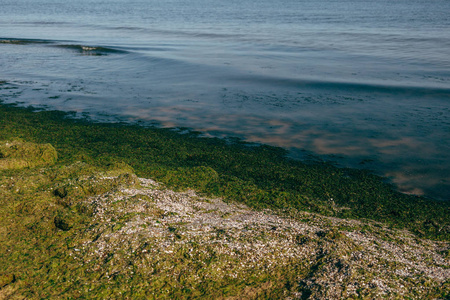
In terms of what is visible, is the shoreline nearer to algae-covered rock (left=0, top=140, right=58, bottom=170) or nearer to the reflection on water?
algae-covered rock (left=0, top=140, right=58, bottom=170)

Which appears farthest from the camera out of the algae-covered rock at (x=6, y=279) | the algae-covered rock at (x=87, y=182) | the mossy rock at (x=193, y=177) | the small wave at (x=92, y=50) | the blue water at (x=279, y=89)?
the small wave at (x=92, y=50)

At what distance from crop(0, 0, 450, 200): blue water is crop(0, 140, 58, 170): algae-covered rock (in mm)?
4131

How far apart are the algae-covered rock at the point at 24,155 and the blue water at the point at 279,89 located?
13.6ft

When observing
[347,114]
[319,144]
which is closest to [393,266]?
[319,144]

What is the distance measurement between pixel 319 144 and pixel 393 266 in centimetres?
566

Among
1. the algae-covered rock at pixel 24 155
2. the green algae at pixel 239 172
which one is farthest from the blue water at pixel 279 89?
the algae-covered rock at pixel 24 155

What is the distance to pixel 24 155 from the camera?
728 cm

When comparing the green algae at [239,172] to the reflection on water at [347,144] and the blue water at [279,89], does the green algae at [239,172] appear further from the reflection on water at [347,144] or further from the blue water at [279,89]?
the blue water at [279,89]

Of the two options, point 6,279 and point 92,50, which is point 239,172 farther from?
point 92,50

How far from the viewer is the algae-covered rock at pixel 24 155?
23.0 feet

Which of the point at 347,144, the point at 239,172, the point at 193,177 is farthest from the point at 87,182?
the point at 347,144

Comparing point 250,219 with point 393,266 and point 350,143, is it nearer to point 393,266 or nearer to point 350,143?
point 393,266

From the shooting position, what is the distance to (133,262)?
13.9 ft

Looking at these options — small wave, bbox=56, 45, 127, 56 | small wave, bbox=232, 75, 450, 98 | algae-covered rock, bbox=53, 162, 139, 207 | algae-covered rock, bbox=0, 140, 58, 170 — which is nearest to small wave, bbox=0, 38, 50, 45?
small wave, bbox=56, 45, 127, 56
